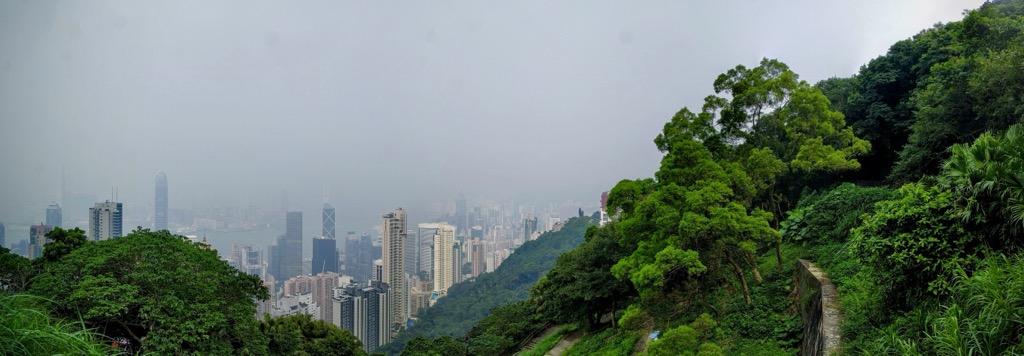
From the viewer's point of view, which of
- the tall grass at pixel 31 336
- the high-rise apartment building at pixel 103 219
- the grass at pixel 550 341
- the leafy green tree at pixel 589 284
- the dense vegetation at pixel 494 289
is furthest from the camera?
the dense vegetation at pixel 494 289

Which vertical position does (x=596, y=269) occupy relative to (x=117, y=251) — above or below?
below

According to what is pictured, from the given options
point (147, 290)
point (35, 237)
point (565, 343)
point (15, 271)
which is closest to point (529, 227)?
point (565, 343)

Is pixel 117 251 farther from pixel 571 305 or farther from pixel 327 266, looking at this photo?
pixel 327 266

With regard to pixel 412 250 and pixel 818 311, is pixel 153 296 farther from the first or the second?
pixel 412 250

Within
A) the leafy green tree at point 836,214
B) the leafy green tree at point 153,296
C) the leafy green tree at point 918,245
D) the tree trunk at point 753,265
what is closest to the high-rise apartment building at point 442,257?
the leafy green tree at point 153,296

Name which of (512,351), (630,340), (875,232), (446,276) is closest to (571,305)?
(630,340)

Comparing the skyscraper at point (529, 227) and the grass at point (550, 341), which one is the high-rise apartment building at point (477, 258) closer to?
the skyscraper at point (529, 227)
